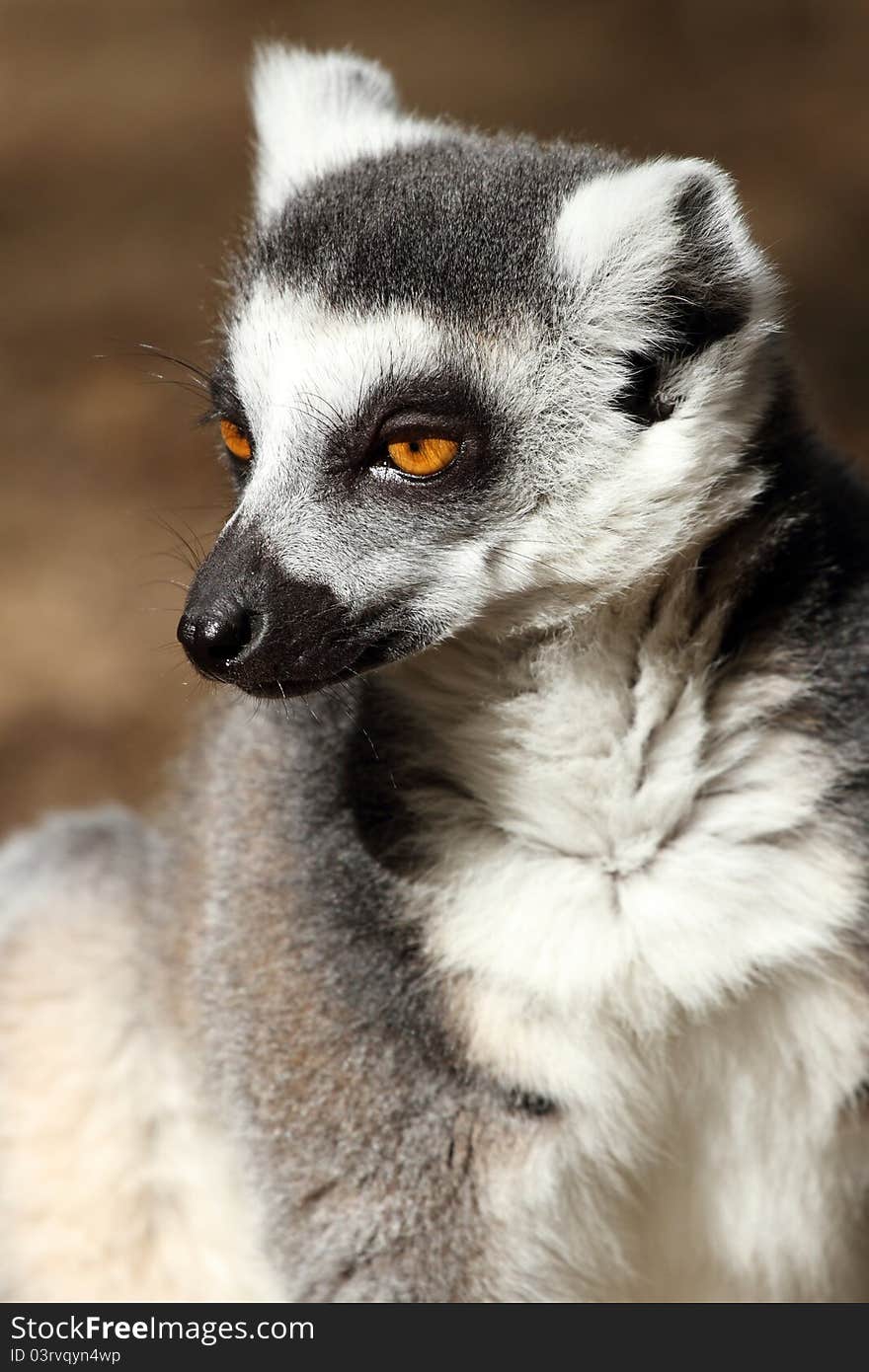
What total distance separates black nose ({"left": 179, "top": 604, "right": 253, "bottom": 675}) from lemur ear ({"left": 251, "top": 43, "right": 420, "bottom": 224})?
2.50ft

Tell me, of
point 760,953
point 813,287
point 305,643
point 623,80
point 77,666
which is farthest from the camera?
point 623,80

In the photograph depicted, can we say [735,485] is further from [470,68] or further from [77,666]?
[470,68]

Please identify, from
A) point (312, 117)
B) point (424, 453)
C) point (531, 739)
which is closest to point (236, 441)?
point (424, 453)

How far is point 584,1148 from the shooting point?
2.16 meters

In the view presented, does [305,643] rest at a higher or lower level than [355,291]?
lower

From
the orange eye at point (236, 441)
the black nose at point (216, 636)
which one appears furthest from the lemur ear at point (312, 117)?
the black nose at point (216, 636)

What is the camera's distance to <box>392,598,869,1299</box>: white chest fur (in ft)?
6.72

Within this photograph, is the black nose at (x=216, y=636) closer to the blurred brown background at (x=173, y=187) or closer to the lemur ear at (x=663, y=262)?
the lemur ear at (x=663, y=262)

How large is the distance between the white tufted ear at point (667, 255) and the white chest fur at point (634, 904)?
38cm

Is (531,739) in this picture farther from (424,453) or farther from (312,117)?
(312,117)

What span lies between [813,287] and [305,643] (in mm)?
4669

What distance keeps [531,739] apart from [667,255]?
2.05 ft

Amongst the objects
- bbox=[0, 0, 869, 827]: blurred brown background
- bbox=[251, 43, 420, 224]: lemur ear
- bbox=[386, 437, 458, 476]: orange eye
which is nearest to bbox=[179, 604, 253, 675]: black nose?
bbox=[386, 437, 458, 476]: orange eye
